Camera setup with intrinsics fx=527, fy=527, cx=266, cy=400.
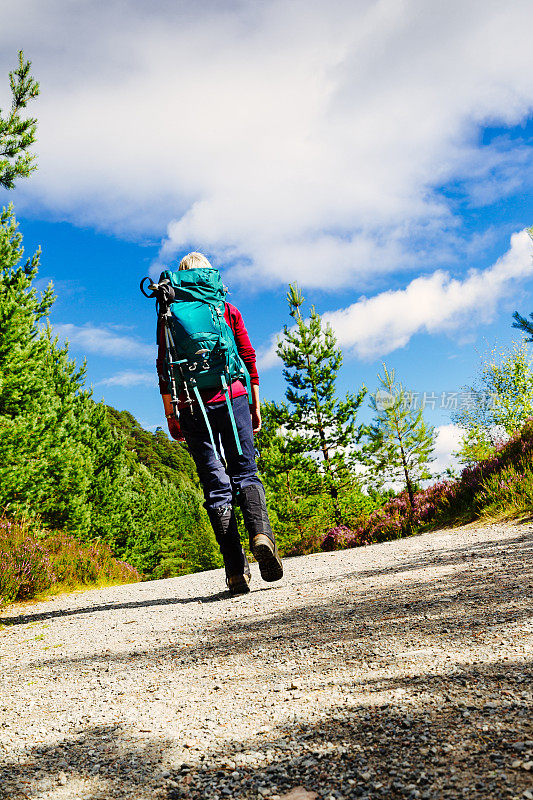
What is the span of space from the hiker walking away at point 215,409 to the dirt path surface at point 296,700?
554 millimetres

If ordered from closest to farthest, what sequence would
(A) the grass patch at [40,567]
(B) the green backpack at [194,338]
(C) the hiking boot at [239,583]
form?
(B) the green backpack at [194,338]
(C) the hiking boot at [239,583]
(A) the grass patch at [40,567]

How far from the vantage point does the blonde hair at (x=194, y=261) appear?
398cm

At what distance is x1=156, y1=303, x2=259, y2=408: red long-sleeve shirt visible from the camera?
3.74 meters

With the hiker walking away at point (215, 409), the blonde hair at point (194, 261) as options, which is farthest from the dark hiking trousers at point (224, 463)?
the blonde hair at point (194, 261)

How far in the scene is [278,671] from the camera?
2018 mm

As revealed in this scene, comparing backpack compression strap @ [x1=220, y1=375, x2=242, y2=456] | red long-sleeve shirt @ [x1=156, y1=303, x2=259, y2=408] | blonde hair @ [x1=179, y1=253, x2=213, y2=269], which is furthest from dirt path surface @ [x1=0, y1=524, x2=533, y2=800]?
blonde hair @ [x1=179, y1=253, x2=213, y2=269]

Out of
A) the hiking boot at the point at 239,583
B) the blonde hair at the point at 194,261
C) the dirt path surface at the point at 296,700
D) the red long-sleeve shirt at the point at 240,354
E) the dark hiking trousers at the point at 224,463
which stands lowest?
the dirt path surface at the point at 296,700

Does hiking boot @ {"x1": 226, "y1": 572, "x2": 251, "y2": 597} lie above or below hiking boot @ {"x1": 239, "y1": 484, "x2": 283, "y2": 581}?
below

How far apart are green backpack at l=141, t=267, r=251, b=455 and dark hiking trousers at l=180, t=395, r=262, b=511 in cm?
7

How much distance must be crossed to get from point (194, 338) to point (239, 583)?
6.02 feet

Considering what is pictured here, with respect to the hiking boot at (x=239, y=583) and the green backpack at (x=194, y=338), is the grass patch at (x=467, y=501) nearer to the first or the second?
the hiking boot at (x=239, y=583)

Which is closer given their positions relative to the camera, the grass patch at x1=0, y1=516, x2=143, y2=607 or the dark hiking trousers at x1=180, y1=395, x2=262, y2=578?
the dark hiking trousers at x1=180, y1=395, x2=262, y2=578

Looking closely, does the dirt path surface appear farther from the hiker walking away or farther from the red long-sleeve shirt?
the red long-sleeve shirt

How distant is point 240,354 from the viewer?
4.00 metres
